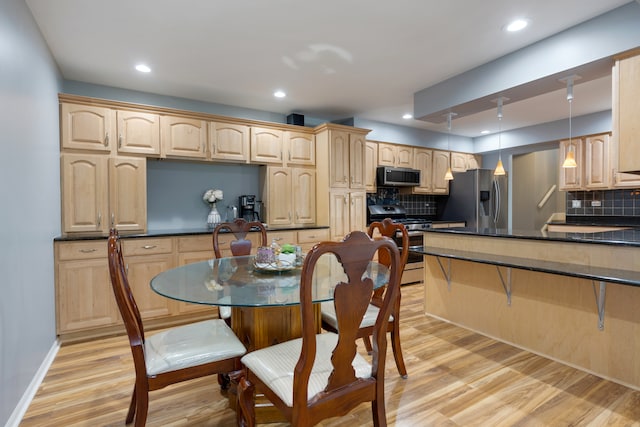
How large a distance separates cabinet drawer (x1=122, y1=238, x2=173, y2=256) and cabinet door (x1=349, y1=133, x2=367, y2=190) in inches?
93.0

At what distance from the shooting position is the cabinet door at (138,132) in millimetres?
A: 3221

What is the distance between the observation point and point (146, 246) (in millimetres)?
3129

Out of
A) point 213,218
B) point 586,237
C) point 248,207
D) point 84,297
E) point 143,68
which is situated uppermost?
point 143,68

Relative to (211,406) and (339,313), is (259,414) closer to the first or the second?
(211,406)

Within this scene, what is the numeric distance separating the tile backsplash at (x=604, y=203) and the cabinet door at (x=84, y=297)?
254 inches

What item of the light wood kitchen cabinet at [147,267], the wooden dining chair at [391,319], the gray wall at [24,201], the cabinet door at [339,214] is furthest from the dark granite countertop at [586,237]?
the gray wall at [24,201]

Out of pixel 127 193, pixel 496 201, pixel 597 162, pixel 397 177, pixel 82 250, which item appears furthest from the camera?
pixel 496 201

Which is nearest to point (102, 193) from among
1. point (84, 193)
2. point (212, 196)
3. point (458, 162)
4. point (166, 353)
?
point (84, 193)

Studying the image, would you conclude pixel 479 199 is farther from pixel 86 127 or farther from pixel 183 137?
pixel 86 127

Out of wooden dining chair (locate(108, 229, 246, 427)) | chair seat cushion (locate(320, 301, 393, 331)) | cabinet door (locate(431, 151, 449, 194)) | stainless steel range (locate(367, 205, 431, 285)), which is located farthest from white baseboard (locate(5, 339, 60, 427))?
cabinet door (locate(431, 151, 449, 194))

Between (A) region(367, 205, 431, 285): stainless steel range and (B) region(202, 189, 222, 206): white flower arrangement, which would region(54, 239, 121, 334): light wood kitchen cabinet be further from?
(A) region(367, 205, 431, 285): stainless steel range

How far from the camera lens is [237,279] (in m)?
1.81

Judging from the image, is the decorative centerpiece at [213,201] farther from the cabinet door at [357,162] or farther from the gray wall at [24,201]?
the cabinet door at [357,162]

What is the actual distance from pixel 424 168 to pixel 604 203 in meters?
2.66
